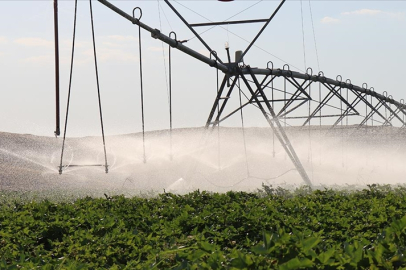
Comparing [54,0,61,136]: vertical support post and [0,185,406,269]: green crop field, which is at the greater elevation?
[54,0,61,136]: vertical support post

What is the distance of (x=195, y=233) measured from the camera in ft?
19.6

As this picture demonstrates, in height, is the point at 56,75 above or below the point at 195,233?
above

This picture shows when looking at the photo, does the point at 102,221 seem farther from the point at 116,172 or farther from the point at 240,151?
the point at 240,151

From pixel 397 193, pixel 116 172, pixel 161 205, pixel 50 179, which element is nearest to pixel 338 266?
pixel 161 205

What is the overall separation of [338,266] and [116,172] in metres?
20.7

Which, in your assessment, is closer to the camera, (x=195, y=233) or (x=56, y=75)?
(x=195, y=233)

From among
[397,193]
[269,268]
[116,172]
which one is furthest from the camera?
[116,172]

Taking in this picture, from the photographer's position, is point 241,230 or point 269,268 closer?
point 269,268

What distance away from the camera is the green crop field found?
358 centimetres

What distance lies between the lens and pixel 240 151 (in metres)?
32.9

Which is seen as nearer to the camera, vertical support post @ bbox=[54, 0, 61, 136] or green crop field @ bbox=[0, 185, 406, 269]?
green crop field @ bbox=[0, 185, 406, 269]

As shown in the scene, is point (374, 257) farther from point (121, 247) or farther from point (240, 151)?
point (240, 151)

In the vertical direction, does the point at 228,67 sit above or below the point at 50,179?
above

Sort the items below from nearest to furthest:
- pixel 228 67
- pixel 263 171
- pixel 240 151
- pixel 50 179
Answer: pixel 228 67 < pixel 50 179 < pixel 263 171 < pixel 240 151
